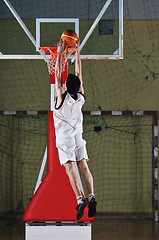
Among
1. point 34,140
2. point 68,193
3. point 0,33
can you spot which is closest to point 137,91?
point 34,140

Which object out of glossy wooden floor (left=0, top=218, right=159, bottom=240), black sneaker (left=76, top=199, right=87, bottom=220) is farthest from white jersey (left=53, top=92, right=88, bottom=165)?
glossy wooden floor (left=0, top=218, right=159, bottom=240)

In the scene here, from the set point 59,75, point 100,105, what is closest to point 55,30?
point 100,105

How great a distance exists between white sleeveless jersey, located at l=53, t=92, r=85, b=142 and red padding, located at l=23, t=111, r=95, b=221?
0.75ft

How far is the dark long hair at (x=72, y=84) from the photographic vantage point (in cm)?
412

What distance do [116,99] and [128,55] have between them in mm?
844

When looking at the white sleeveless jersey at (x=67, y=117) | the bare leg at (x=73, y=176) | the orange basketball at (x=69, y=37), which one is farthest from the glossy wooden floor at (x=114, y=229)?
the orange basketball at (x=69, y=37)

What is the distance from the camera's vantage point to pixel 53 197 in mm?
4359

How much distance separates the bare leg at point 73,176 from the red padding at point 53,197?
29 centimetres

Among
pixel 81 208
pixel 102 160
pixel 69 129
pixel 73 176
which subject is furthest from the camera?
pixel 102 160

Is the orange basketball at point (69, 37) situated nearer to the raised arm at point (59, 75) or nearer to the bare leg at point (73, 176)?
the raised arm at point (59, 75)

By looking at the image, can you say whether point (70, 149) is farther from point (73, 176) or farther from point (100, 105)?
point (100, 105)

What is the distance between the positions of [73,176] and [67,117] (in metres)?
0.61

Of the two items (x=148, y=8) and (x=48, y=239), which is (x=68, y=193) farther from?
(x=148, y=8)

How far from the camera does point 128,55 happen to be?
7.51 meters
